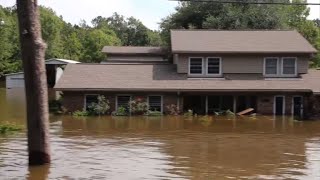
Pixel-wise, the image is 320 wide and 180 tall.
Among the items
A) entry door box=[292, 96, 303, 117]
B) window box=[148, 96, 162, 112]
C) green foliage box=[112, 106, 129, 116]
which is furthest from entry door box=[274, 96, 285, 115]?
green foliage box=[112, 106, 129, 116]

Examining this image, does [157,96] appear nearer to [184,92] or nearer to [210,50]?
[184,92]

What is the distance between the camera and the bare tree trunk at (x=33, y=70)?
13096 mm

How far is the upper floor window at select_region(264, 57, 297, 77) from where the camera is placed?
36344 mm

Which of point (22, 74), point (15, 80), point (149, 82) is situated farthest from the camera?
point (15, 80)

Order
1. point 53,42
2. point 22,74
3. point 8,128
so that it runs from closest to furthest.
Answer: point 8,128 → point 22,74 → point 53,42

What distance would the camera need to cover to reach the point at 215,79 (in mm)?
35812

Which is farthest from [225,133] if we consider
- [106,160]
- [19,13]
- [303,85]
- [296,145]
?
[19,13]

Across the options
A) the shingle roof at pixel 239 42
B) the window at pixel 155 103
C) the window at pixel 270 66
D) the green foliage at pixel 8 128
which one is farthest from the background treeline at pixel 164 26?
the window at pixel 270 66

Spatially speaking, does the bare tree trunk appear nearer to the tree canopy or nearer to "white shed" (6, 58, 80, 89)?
"white shed" (6, 58, 80, 89)

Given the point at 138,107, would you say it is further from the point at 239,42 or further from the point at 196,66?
the point at 239,42

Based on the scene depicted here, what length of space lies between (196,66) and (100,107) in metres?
7.61

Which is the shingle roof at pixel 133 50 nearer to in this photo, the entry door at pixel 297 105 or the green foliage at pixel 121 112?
the green foliage at pixel 121 112

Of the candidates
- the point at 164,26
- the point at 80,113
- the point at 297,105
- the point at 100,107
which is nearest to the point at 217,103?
the point at 297,105

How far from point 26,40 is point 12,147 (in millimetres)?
7457
